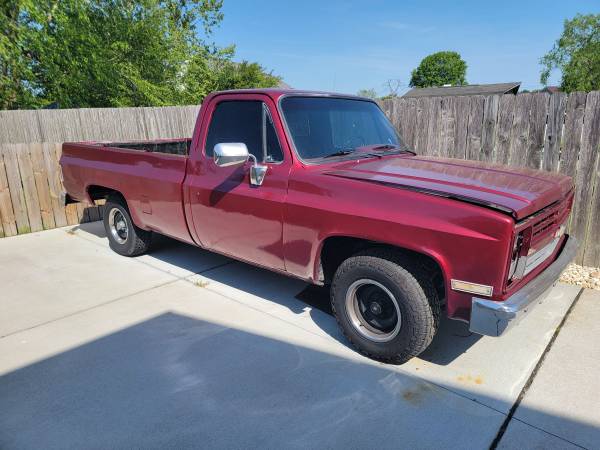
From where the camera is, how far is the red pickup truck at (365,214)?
2568 mm

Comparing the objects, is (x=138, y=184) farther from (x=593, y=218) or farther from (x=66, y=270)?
(x=593, y=218)

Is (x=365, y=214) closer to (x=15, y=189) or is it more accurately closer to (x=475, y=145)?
(x=475, y=145)

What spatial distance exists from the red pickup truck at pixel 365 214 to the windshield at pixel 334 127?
12mm

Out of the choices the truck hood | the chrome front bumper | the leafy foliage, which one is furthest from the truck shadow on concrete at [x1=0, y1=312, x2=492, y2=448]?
the leafy foliage

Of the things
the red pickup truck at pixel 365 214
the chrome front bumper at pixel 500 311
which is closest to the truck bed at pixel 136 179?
the red pickup truck at pixel 365 214

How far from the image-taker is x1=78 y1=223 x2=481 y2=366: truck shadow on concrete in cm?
348

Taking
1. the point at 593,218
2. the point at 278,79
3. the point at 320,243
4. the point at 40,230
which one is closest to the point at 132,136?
the point at 40,230

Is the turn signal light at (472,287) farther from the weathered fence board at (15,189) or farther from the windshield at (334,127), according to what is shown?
the weathered fence board at (15,189)

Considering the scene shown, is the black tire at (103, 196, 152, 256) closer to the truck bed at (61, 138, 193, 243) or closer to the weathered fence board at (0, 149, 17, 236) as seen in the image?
the truck bed at (61, 138, 193, 243)

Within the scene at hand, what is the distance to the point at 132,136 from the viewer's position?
366 inches

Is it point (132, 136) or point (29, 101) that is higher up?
point (29, 101)

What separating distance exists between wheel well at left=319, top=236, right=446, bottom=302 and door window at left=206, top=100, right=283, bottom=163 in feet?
2.77

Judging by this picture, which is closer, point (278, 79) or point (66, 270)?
point (66, 270)

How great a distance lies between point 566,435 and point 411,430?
91 centimetres
